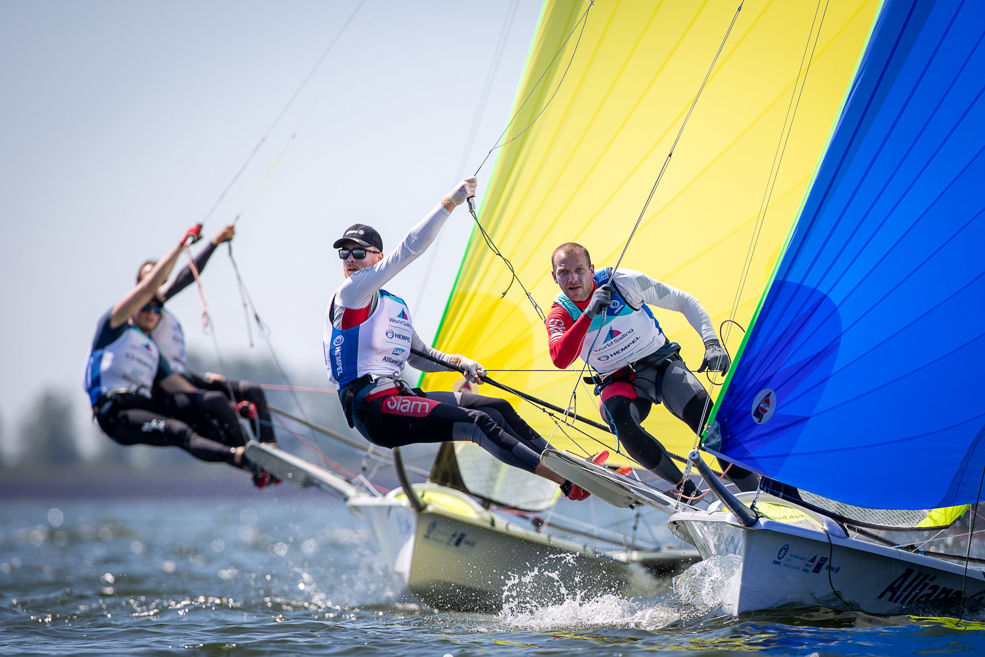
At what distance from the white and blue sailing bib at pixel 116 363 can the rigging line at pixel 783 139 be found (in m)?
3.90

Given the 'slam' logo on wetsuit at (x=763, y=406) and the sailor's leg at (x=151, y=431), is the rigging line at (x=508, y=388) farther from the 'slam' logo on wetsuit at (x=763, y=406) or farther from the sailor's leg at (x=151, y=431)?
the sailor's leg at (x=151, y=431)

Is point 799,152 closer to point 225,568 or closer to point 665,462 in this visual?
point 665,462

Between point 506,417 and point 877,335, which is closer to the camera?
point 877,335

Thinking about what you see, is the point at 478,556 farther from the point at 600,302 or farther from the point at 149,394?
the point at 149,394

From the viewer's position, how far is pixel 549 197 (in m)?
6.23

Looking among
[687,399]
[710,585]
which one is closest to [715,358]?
[687,399]

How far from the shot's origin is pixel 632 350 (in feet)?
16.1

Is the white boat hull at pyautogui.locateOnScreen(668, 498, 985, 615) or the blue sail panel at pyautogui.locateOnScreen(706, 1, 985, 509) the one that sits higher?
the blue sail panel at pyautogui.locateOnScreen(706, 1, 985, 509)

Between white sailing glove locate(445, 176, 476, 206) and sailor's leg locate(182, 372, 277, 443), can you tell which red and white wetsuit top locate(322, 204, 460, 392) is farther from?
sailor's leg locate(182, 372, 277, 443)

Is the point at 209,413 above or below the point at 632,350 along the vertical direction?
below

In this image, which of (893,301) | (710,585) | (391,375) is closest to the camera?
(893,301)

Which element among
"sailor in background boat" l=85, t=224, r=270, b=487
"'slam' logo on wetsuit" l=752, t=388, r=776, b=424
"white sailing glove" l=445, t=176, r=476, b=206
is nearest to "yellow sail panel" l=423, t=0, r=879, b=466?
"white sailing glove" l=445, t=176, r=476, b=206

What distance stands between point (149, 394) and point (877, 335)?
481 cm

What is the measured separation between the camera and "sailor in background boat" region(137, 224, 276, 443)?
6.83 meters
